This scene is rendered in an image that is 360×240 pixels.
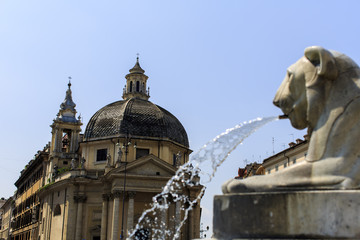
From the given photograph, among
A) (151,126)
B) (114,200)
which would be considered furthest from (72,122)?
(114,200)

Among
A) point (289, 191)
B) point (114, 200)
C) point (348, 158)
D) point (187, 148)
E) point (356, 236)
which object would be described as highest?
point (187, 148)

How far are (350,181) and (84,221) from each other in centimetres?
4886

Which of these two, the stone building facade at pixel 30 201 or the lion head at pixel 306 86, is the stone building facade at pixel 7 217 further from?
the lion head at pixel 306 86

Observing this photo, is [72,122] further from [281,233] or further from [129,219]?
[281,233]

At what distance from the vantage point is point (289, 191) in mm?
5324

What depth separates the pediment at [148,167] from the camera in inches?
1869

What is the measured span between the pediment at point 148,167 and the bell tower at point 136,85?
13264 millimetres

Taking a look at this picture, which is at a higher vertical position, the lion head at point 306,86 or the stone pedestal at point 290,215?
the lion head at point 306,86

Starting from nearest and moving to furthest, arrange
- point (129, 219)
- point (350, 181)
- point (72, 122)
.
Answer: point (350, 181), point (129, 219), point (72, 122)

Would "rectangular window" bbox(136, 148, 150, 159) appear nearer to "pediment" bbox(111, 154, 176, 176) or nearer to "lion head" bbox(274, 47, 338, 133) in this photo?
"pediment" bbox(111, 154, 176, 176)

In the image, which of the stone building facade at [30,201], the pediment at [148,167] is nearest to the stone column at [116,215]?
the pediment at [148,167]

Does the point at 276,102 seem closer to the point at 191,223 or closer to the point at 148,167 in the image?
the point at 148,167

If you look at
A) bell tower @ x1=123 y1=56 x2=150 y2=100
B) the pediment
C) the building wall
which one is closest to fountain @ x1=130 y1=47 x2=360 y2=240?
the building wall

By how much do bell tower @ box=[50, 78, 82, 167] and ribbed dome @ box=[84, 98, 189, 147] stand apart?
783 cm
